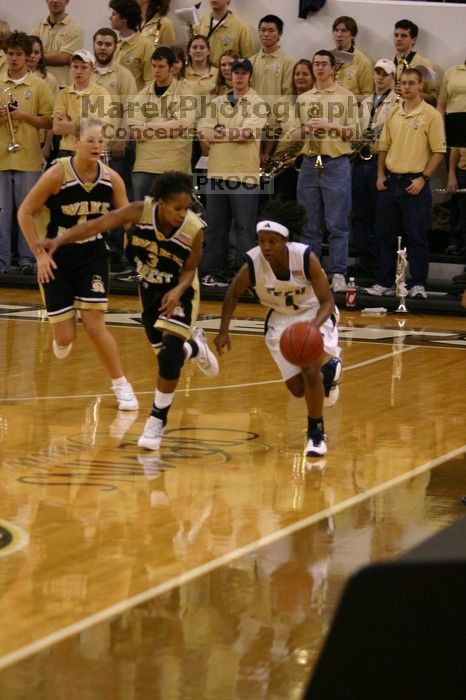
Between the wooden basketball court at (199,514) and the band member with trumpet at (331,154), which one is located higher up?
the band member with trumpet at (331,154)

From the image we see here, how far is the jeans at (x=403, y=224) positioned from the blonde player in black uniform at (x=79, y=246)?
18.9 ft

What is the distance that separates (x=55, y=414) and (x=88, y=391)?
2.79ft

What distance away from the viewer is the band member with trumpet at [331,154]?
45.8 feet

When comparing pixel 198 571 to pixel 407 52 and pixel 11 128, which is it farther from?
pixel 11 128

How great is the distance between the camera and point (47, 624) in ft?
14.9

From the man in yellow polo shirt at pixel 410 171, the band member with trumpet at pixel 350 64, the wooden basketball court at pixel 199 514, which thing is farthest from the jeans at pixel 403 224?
the wooden basketball court at pixel 199 514

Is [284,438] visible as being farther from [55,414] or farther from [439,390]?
[439,390]

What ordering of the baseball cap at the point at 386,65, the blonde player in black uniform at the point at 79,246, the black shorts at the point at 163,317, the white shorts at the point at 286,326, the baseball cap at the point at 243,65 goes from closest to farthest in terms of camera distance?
1. the black shorts at the point at 163,317
2. the white shorts at the point at 286,326
3. the blonde player in black uniform at the point at 79,246
4. the baseball cap at the point at 243,65
5. the baseball cap at the point at 386,65

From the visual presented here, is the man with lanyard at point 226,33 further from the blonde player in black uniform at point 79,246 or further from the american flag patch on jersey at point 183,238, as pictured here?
the american flag patch on jersey at point 183,238

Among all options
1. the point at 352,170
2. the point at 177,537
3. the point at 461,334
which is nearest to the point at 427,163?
the point at 352,170

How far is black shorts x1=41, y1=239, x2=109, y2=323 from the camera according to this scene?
860 centimetres

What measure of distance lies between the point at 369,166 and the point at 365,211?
0.48 meters

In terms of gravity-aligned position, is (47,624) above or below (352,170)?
below

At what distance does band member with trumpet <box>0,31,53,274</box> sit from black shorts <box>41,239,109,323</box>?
21.4 ft
